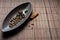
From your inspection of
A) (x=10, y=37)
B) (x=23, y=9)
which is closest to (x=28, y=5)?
(x=23, y=9)

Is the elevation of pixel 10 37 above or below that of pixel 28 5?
below

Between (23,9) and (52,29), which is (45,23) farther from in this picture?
(23,9)

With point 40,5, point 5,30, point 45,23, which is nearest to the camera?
point 5,30

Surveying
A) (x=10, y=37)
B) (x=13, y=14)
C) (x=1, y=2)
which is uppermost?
(x=1, y=2)
